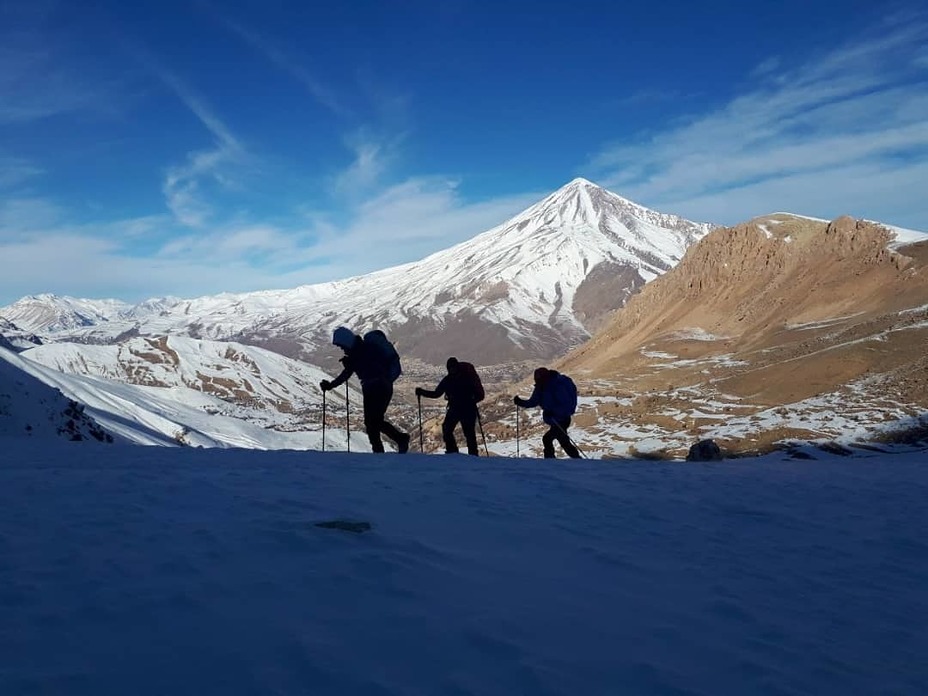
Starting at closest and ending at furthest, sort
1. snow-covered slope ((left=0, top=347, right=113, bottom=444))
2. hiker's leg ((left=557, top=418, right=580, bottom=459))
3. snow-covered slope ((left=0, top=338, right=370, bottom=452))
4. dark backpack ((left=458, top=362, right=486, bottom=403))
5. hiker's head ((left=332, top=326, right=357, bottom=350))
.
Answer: hiker's head ((left=332, top=326, right=357, bottom=350)) < dark backpack ((left=458, top=362, right=486, bottom=403)) < hiker's leg ((left=557, top=418, right=580, bottom=459)) < snow-covered slope ((left=0, top=347, right=113, bottom=444)) < snow-covered slope ((left=0, top=338, right=370, bottom=452))

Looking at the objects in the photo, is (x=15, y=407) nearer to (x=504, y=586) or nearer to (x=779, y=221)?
(x=504, y=586)

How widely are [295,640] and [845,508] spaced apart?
779cm

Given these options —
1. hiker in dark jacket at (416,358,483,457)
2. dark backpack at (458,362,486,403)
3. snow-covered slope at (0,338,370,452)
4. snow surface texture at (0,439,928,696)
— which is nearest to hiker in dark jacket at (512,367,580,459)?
dark backpack at (458,362,486,403)

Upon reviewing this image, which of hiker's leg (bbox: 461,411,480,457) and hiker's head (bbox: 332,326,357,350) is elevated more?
hiker's head (bbox: 332,326,357,350)

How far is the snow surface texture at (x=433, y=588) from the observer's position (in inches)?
137

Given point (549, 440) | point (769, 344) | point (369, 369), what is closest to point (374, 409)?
point (369, 369)

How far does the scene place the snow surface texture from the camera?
137 inches

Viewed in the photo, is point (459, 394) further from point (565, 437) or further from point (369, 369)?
point (565, 437)

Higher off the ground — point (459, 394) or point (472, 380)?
point (472, 380)

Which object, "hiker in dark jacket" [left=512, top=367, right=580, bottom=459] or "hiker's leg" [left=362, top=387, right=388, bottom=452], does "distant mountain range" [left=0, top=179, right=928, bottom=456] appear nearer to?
"hiker in dark jacket" [left=512, top=367, right=580, bottom=459]

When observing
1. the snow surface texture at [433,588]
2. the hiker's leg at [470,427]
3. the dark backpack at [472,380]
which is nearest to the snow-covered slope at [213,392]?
the hiker's leg at [470,427]

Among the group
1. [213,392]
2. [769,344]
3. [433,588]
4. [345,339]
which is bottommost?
[213,392]

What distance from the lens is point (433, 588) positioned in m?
4.61

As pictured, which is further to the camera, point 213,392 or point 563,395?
point 213,392
